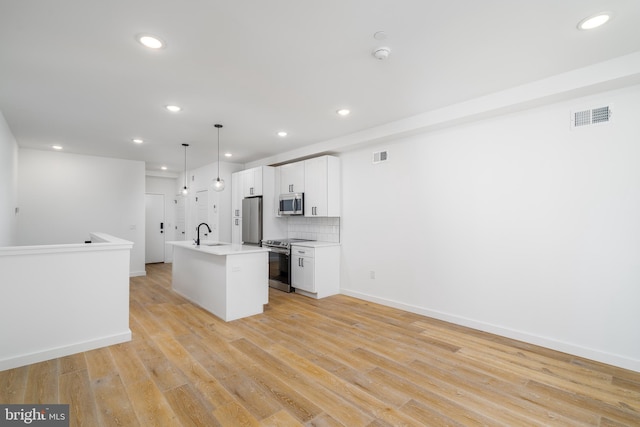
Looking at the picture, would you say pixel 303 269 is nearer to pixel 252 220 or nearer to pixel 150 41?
pixel 252 220

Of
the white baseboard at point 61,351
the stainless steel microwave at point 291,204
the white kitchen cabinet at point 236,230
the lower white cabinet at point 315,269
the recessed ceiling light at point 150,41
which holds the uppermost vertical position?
the recessed ceiling light at point 150,41

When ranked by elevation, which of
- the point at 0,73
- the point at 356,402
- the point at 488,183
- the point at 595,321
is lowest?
the point at 356,402

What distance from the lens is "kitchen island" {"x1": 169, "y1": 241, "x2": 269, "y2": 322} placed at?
3.97m

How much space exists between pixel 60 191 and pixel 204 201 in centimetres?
287

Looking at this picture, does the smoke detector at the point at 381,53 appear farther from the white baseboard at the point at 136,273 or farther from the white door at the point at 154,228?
the white door at the point at 154,228

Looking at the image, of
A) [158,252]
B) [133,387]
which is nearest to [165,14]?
[133,387]

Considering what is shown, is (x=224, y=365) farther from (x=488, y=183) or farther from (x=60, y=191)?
(x=60, y=191)

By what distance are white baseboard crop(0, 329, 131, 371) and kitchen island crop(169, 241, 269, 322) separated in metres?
1.12

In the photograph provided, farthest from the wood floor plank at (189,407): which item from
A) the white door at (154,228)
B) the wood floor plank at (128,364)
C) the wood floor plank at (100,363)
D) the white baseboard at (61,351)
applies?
the white door at (154,228)

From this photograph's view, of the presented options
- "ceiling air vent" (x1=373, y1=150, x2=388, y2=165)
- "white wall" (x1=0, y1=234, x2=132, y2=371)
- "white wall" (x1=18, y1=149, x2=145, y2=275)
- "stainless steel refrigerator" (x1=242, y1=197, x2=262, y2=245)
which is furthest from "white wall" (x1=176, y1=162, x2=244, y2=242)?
"ceiling air vent" (x1=373, y1=150, x2=388, y2=165)

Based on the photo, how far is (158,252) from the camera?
8.83 metres

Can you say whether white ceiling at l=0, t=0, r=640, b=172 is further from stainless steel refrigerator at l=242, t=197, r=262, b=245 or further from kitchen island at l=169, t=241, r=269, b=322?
stainless steel refrigerator at l=242, t=197, r=262, b=245

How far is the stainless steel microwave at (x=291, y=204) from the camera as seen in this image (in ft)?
18.7

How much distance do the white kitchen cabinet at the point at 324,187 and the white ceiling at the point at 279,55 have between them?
1.22m
